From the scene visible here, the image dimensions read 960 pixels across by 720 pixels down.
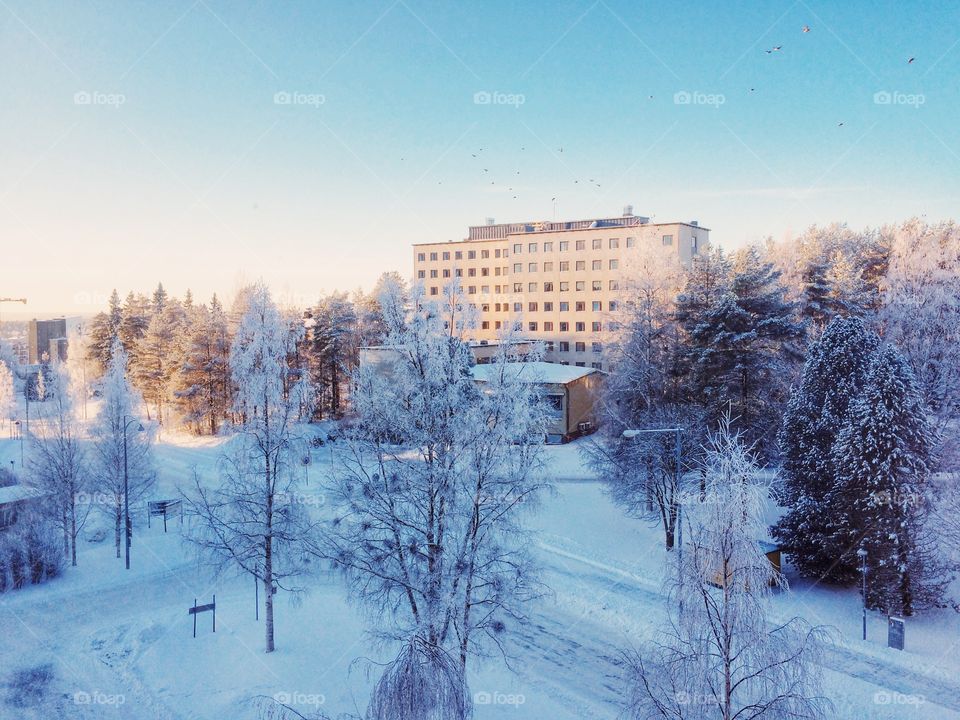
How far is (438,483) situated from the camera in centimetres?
1326

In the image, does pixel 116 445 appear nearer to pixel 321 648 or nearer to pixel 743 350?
pixel 321 648

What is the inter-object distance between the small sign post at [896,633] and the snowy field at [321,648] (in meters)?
0.29

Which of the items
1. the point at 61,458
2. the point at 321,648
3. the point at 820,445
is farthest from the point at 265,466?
the point at 820,445

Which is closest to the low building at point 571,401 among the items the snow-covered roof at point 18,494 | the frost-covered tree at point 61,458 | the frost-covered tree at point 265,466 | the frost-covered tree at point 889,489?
the frost-covered tree at point 61,458

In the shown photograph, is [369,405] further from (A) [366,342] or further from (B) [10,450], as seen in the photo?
(B) [10,450]

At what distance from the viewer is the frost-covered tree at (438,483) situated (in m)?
13.2

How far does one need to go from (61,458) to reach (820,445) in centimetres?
2589

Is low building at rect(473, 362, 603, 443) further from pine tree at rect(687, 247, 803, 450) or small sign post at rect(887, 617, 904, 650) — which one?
small sign post at rect(887, 617, 904, 650)

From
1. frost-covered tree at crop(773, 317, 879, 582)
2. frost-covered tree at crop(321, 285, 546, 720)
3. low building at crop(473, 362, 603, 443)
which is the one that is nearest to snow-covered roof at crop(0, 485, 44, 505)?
frost-covered tree at crop(321, 285, 546, 720)

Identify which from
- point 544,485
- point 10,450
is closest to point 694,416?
point 544,485

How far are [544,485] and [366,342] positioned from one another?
4156 centimetres

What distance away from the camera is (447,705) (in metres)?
10.0

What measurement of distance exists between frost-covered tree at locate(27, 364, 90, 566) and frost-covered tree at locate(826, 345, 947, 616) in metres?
25.2

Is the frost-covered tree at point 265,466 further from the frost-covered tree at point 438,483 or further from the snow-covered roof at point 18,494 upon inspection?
the snow-covered roof at point 18,494
